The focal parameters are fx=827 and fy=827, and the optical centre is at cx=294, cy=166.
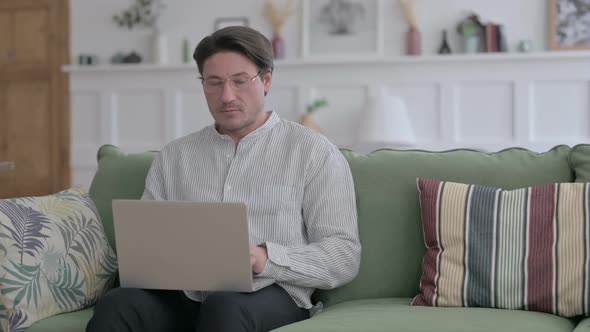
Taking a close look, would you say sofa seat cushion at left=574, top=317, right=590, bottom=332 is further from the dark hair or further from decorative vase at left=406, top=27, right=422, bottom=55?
decorative vase at left=406, top=27, right=422, bottom=55

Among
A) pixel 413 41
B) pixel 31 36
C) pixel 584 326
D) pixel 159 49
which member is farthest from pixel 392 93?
pixel 584 326

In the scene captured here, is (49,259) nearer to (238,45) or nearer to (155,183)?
(155,183)

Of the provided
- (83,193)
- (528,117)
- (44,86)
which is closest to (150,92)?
(44,86)

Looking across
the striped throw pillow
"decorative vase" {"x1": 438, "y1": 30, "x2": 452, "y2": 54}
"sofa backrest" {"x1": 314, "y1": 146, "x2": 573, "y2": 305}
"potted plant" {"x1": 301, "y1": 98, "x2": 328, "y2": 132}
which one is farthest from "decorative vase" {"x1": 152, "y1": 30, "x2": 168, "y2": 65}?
the striped throw pillow

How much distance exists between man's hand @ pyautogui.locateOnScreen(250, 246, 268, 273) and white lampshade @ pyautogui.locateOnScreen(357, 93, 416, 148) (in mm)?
2999

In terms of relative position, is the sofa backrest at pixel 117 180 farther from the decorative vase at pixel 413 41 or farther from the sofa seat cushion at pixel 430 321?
the decorative vase at pixel 413 41

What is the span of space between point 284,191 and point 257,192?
0.24 ft

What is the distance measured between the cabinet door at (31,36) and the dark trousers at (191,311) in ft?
14.5

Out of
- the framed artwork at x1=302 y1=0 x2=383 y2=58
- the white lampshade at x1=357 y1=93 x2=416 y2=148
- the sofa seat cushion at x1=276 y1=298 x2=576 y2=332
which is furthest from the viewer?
the framed artwork at x1=302 y1=0 x2=383 y2=58

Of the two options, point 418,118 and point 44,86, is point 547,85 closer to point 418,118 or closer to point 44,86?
point 418,118

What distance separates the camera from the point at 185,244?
6.09 feet

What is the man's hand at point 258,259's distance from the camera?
193 cm

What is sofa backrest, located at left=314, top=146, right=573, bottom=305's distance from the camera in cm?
218

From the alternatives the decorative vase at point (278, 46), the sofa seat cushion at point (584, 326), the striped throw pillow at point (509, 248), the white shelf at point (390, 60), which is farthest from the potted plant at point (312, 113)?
the sofa seat cushion at point (584, 326)
